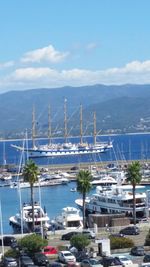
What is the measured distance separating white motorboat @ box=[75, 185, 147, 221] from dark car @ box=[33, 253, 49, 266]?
30.1 m

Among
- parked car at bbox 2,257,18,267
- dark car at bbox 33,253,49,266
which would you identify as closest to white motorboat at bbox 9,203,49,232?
dark car at bbox 33,253,49,266

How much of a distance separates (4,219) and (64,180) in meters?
49.7

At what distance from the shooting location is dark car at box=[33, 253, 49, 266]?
41531mm

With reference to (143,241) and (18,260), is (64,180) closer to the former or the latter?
(143,241)

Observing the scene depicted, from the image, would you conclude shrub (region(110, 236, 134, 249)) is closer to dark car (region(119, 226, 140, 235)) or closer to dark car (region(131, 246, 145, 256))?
dark car (region(131, 246, 145, 256))

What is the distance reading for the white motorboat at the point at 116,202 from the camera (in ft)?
240

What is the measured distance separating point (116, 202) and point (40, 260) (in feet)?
118

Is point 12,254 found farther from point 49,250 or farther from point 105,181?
point 105,181

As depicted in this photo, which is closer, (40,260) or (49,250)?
(40,260)

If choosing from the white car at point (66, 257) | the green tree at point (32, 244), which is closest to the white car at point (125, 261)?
the white car at point (66, 257)

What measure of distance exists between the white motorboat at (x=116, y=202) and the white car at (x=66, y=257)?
2927 centimetres

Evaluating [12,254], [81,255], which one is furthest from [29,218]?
[81,255]

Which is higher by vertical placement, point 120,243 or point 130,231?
point 120,243

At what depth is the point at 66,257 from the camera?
139ft
